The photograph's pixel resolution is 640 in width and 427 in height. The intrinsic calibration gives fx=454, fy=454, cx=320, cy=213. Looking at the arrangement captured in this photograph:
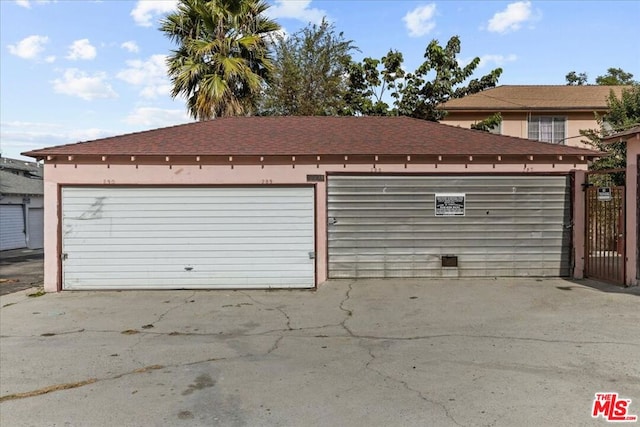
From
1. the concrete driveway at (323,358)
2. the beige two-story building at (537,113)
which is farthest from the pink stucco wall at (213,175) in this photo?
the beige two-story building at (537,113)

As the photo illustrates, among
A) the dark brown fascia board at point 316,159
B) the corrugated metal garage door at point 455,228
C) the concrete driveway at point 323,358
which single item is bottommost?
the concrete driveway at point 323,358

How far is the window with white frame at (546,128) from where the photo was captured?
65.4 ft

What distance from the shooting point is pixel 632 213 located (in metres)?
9.11

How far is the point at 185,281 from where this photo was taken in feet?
33.2

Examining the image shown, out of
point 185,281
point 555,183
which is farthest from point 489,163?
point 185,281

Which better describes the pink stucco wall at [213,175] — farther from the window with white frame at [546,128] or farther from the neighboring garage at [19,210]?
the neighboring garage at [19,210]

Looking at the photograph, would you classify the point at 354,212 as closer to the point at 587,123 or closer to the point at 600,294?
the point at 600,294

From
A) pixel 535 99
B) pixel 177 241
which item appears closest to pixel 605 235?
pixel 177 241

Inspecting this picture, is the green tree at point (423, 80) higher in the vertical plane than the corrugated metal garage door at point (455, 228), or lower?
higher

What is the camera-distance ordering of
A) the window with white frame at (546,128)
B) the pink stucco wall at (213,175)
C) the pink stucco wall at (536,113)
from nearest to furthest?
1. the pink stucco wall at (213,175)
2. the pink stucco wall at (536,113)
3. the window with white frame at (546,128)

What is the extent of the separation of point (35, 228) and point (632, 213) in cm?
2545

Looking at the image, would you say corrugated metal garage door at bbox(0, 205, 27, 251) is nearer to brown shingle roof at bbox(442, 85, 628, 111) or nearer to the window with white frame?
brown shingle roof at bbox(442, 85, 628, 111)

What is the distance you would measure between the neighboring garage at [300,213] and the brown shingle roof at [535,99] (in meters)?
9.85

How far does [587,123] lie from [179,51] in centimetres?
1714
